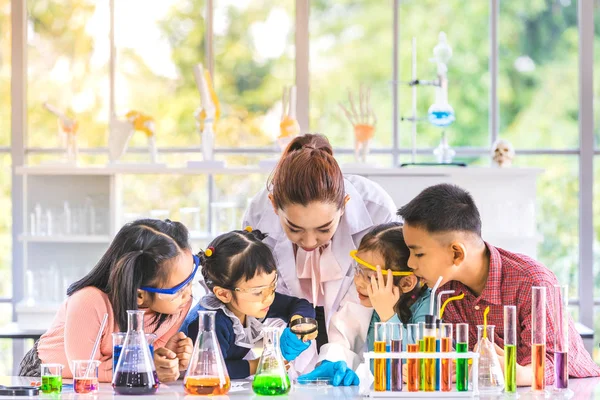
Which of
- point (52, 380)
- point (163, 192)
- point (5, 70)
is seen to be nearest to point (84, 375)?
point (52, 380)

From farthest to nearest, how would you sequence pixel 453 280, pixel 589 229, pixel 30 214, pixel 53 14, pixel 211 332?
pixel 53 14 < pixel 589 229 < pixel 30 214 < pixel 453 280 < pixel 211 332

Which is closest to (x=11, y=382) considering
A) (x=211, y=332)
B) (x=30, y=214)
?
(x=211, y=332)

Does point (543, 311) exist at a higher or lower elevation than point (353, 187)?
lower

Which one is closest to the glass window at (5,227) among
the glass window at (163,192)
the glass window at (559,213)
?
the glass window at (163,192)

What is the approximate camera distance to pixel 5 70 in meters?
5.93

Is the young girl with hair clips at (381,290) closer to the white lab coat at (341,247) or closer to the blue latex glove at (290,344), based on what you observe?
the white lab coat at (341,247)

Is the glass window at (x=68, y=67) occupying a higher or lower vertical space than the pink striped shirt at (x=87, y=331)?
higher

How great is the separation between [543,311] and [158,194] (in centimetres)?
420

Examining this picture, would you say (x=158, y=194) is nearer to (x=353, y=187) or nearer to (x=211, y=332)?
(x=353, y=187)

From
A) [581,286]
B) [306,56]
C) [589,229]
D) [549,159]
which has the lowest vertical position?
[581,286]

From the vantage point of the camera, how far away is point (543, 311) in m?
2.17

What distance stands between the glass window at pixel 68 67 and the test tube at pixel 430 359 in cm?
420

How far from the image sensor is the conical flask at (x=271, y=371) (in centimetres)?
218

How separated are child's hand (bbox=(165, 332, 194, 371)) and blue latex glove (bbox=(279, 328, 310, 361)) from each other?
9.7 inches
